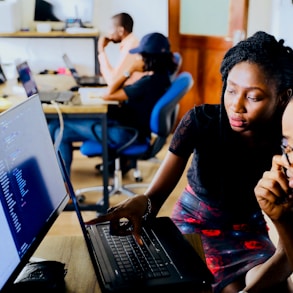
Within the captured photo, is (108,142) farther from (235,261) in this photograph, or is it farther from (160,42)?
(235,261)

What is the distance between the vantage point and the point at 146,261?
1138mm

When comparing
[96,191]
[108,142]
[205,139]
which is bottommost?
[96,191]

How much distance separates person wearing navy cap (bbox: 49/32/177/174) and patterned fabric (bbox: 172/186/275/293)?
133 cm

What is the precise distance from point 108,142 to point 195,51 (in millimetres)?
1589

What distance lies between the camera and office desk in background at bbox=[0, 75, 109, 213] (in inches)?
110

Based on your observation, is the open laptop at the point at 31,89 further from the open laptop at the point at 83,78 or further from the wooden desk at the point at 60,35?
the wooden desk at the point at 60,35

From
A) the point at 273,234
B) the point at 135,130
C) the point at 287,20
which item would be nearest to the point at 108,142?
the point at 135,130

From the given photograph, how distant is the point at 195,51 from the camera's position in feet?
13.9

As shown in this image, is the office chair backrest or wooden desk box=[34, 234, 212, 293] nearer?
wooden desk box=[34, 234, 212, 293]

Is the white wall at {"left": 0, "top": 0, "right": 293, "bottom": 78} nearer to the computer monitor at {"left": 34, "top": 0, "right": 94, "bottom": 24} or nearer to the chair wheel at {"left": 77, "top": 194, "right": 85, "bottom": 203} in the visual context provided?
the computer monitor at {"left": 34, "top": 0, "right": 94, "bottom": 24}

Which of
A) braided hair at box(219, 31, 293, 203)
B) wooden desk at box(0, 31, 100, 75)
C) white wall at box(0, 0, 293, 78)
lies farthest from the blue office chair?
braided hair at box(219, 31, 293, 203)

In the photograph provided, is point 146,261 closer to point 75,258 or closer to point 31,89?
point 75,258

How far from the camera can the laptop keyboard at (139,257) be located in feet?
3.57

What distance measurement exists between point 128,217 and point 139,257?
0.17m
